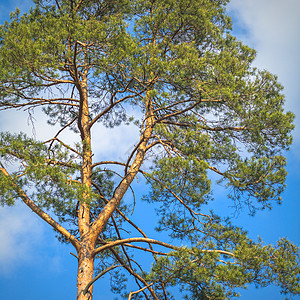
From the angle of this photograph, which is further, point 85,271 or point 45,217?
point 45,217

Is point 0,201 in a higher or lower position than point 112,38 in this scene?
lower

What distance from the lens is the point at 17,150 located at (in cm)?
473

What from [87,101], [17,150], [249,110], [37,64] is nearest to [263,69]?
[249,110]

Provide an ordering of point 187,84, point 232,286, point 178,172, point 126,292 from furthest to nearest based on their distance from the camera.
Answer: point 126,292 → point 187,84 → point 178,172 → point 232,286

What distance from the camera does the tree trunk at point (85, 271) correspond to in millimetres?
4527

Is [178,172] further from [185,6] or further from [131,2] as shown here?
[131,2]

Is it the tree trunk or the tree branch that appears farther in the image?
the tree branch

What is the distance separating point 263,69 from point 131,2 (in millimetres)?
2566

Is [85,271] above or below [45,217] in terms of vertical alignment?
below

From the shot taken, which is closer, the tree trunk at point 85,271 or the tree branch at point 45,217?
the tree trunk at point 85,271

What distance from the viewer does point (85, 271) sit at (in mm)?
4719

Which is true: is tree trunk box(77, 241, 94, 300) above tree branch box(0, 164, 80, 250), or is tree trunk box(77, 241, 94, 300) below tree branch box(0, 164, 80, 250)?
below

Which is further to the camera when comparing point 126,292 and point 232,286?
point 126,292

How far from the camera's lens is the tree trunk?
14.9ft
